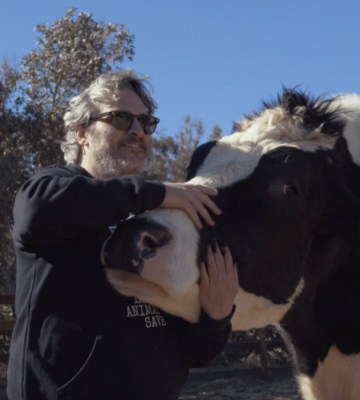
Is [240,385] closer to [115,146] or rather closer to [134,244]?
[115,146]

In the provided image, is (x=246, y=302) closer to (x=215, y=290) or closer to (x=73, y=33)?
(x=215, y=290)

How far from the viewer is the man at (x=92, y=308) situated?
283 cm

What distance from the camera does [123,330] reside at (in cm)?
292

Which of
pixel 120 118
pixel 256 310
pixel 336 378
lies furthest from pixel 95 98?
pixel 336 378

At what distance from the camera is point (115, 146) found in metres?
3.43

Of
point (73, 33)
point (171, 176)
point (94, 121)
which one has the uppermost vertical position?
point (73, 33)

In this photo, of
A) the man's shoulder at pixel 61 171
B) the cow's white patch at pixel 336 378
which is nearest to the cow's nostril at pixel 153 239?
the man's shoulder at pixel 61 171

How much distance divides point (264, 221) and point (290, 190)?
0.68 feet

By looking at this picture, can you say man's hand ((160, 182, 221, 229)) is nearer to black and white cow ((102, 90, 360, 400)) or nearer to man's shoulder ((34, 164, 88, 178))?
black and white cow ((102, 90, 360, 400))

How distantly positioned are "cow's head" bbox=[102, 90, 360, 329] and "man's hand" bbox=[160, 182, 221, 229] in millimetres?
34

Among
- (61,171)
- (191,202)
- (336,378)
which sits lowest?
(336,378)

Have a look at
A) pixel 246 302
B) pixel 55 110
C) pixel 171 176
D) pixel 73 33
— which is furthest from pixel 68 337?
pixel 171 176

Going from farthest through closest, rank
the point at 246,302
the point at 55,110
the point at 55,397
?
the point at 55,110
the point at 246,302
the point at 55,397

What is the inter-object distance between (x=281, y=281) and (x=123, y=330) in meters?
0.87
